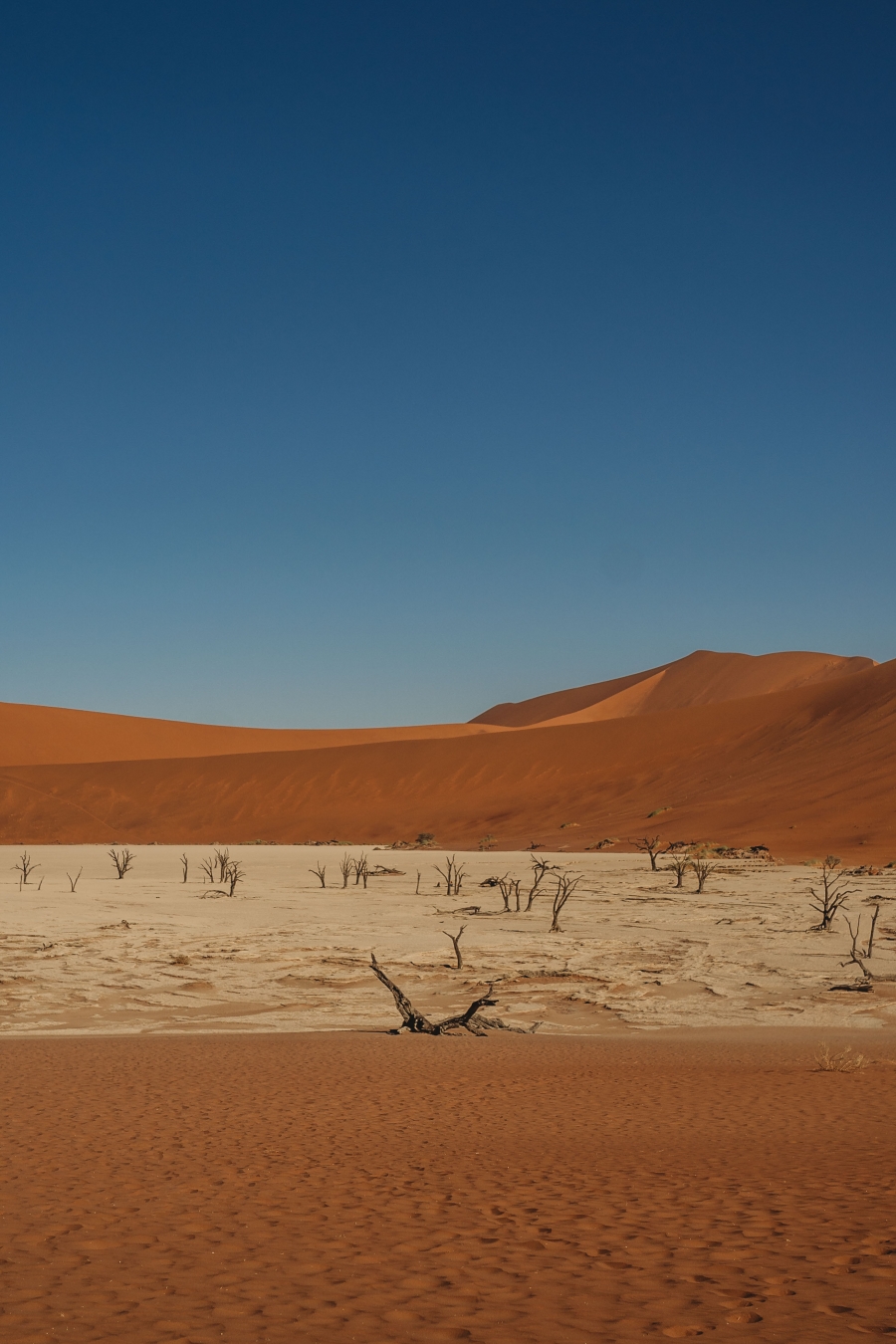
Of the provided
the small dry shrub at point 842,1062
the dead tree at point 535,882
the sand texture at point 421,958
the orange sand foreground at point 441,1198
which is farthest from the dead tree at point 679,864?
the orange sand foreground at point 441,1198

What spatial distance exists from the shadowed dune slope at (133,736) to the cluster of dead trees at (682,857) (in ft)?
164

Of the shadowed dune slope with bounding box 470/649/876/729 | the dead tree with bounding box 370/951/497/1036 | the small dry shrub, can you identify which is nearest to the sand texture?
the dead tree with bounding box 370/951/497/1036

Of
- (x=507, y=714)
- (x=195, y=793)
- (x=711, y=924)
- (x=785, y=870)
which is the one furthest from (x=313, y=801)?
(x=507, y=714)

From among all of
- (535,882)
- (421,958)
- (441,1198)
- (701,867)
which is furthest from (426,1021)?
(701,867)

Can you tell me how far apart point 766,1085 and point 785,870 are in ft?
56.3

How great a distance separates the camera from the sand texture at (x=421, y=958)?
1070 cm

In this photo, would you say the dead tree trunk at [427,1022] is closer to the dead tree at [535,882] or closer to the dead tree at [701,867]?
the dead tree at [535,882]

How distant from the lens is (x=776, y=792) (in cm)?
3594

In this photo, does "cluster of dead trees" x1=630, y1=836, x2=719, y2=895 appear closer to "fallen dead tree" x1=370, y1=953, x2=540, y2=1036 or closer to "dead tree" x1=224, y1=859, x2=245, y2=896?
"dead tree" x1=224, y1=859, x2=245, y2=896

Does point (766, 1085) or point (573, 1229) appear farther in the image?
point (766, 1085)

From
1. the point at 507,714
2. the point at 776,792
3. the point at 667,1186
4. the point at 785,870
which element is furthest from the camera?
the point at 507,714

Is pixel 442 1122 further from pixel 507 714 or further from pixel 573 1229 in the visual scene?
pixel 507 714

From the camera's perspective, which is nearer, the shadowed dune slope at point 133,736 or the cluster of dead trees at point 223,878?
the cluster of dead trees at point 223,878

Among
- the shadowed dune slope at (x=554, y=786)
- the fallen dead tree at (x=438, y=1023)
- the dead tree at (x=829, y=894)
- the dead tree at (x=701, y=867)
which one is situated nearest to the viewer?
the fallen dead tree at (x=438, y=1023)
